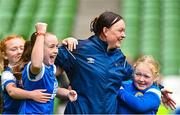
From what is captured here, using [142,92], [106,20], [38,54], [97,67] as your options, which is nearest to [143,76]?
[142,92]

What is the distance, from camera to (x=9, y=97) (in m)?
3.85

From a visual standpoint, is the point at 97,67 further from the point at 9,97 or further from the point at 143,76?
the point at 9,97

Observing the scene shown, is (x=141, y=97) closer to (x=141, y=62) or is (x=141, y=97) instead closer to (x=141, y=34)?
(x=141, y=62)

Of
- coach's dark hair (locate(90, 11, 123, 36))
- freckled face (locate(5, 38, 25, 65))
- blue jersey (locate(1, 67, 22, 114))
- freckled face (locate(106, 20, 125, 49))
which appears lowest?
blue jersey (locate(1, 67, 22, 114))

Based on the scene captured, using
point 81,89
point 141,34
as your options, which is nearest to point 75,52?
point 81,89

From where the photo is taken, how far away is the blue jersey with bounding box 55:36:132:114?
148 inches

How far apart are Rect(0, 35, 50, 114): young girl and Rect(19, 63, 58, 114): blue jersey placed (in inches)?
1.4

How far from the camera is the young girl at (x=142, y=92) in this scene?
3.80 metres

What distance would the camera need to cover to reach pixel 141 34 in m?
11.7

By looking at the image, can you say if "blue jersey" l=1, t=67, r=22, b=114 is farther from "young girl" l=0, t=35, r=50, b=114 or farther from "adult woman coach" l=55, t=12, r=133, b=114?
"adult woman coach" l=55, t=12, r=133, b=114

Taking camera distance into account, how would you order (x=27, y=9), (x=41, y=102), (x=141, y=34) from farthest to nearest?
(x=27, y=9) → (x=141, y=34) → (x=41, y=102)

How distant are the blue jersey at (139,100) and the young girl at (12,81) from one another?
0.49 m

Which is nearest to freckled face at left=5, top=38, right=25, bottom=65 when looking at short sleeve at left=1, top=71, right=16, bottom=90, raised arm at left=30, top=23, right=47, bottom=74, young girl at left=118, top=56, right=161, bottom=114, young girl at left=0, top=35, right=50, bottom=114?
young girl at left=0, top=35, right=50, bottom=114

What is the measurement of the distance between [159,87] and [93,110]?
0.50 m
